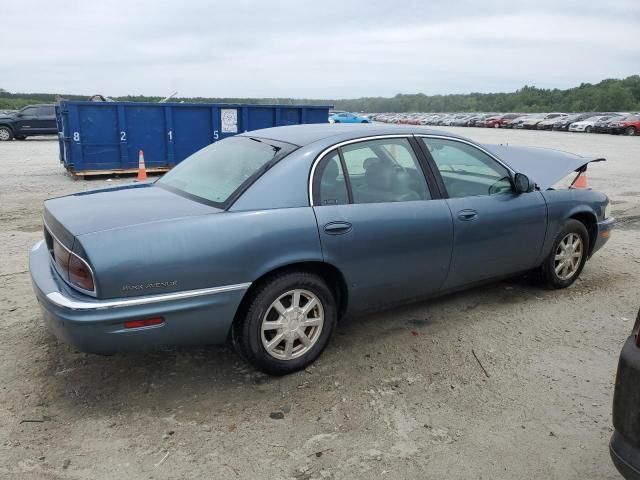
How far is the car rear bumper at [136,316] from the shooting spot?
9.04ft

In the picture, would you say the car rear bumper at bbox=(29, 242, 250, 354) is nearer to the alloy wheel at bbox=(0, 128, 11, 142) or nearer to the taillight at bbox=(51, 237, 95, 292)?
the taillight at bbox=(51, 237, 95, 292)

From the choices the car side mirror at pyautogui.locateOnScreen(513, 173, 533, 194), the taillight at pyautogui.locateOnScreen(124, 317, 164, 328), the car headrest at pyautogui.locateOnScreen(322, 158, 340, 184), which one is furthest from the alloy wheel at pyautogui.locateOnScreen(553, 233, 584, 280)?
the taillight at pyautogui.locateOnScreen(124, 317, 164, 328)

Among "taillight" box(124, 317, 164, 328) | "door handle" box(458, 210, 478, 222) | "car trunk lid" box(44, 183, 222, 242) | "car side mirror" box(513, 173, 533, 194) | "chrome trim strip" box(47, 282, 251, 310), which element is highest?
"car side mirror" box(513, 173, 533, 194)

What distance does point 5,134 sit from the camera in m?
23.1

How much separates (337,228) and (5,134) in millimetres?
24447

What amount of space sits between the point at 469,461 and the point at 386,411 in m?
0.56

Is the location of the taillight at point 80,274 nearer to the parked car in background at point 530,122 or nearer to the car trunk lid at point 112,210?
the car trunk lid at point 112,210

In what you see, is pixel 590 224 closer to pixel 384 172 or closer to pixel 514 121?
pixel 384 172

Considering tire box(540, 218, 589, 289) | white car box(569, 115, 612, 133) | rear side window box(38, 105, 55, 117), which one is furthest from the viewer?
white car box(569, 115, 612, 133)

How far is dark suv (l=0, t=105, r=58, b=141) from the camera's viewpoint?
75.7 feet

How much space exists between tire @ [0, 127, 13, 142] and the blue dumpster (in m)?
12.8

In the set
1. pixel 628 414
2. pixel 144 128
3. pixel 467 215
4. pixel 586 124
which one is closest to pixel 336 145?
pixel 467 215

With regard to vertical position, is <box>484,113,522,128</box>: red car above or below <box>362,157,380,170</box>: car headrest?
below

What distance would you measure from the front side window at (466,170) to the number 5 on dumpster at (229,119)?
9.76 meters
